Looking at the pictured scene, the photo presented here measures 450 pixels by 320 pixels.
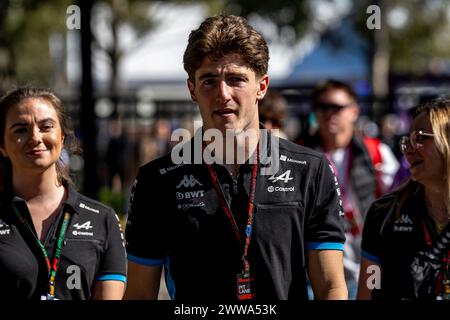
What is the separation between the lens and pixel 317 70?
1100 inches

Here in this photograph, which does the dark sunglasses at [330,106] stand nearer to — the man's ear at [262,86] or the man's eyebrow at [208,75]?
the man's ear at [262,86]

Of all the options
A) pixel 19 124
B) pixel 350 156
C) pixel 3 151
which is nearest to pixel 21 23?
pixel 350 156

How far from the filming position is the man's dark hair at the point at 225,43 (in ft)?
10.2

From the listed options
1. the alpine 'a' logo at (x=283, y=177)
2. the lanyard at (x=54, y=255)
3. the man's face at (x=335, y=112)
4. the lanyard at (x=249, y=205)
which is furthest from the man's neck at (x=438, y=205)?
the man's face at (x=335, y=112)

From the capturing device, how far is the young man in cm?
313

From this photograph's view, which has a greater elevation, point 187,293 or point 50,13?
point 50,13

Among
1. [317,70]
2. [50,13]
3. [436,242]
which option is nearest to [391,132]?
[436,242]

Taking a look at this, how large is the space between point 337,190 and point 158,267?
779 mm

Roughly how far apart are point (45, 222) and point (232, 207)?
1059mm

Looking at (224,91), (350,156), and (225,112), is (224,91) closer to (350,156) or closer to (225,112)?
(225,112)

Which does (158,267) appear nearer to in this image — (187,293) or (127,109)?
(187,293)

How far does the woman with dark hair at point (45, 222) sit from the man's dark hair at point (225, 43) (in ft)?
3.46

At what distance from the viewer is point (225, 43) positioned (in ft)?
10.2

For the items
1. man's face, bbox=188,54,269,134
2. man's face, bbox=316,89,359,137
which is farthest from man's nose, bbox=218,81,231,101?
man's face, bbox=316,89,359,137
